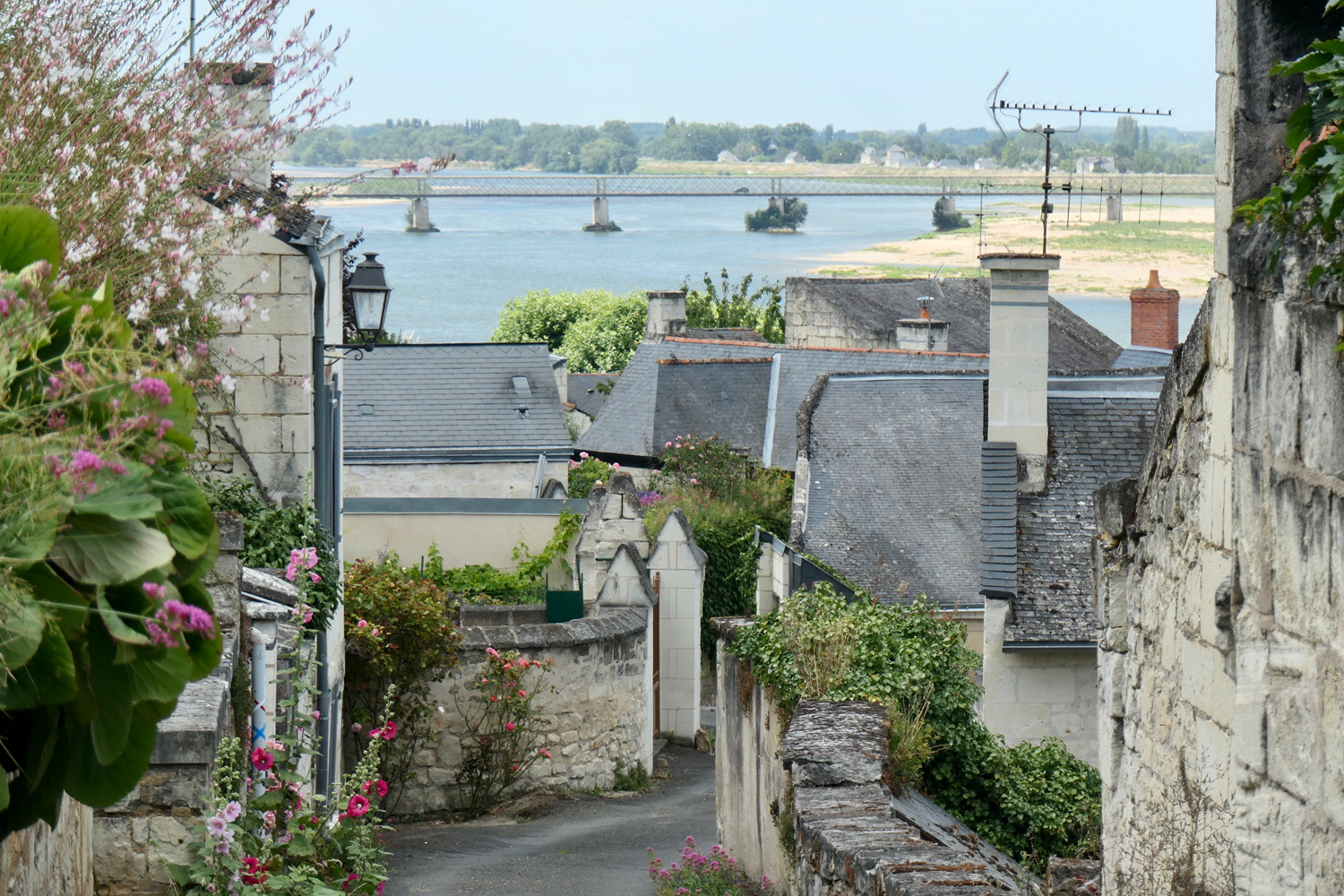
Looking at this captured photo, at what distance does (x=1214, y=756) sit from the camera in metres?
3.55

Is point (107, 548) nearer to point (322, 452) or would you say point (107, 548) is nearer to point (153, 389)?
point (153, 389)

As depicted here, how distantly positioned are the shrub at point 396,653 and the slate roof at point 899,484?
176 inches

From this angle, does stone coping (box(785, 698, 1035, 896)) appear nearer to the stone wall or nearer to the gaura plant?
the stone wall

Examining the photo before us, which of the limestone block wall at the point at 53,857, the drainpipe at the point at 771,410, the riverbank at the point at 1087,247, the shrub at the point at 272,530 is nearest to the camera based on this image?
the limestone block wall at the point at 53,857

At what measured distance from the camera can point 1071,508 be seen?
422 inches

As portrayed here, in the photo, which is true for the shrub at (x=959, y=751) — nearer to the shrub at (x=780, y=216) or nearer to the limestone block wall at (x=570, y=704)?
the limestone block wall at (x=570, y=704)

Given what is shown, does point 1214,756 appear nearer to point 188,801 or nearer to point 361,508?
point 188,801

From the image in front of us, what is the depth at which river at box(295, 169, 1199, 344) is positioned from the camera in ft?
289

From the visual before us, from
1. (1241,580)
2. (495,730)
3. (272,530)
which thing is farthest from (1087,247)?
(1241,580)

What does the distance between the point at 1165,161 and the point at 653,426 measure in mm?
32596

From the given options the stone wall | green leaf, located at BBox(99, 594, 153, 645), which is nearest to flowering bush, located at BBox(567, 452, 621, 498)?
→ the stone wall

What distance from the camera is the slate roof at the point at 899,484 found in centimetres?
1505

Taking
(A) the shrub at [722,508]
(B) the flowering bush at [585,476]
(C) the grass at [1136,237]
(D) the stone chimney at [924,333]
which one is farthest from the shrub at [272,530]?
(D) the stone chimney at [924,333]

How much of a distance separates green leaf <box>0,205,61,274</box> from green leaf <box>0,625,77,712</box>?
555mm
